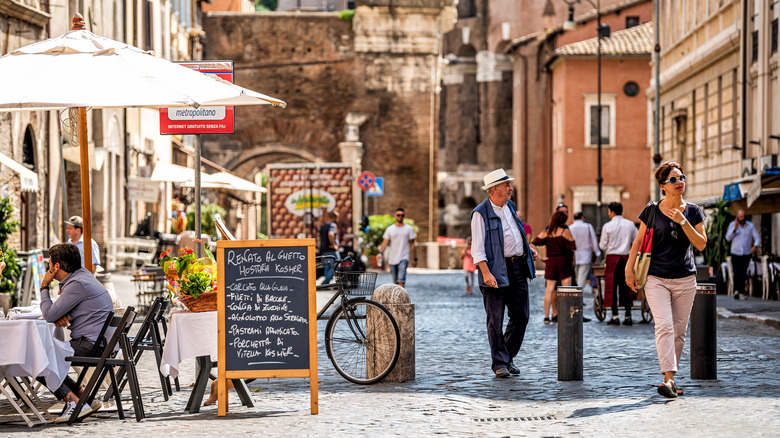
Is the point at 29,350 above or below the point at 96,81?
below

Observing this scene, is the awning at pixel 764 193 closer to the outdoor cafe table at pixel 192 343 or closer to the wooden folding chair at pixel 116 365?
the outdoor cafe table at pixel 192 343

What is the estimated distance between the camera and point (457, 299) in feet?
73.2

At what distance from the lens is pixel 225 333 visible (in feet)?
28.3

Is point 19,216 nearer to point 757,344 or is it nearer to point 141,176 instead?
point 141,176

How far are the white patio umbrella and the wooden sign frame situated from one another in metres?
1.05

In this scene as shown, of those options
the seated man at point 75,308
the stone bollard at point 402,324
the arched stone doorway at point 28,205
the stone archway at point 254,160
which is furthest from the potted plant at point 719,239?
the stone archway at point 254,160

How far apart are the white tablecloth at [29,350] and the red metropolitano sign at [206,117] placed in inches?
127

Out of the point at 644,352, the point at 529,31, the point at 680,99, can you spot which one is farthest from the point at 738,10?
the point at 529,31

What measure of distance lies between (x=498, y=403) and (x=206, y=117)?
4010 millimetres

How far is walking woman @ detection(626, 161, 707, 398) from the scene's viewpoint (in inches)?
361

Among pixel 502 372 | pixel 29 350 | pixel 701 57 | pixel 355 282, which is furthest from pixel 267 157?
pixel 29 350

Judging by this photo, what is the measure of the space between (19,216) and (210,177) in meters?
3.70

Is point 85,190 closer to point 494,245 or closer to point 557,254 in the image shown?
point 494,245

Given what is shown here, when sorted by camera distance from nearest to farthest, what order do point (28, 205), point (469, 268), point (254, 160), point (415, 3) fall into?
1. point (28, 205)
2. point (469, 268)
3. point (415, 3)
4. point (254, 160)
